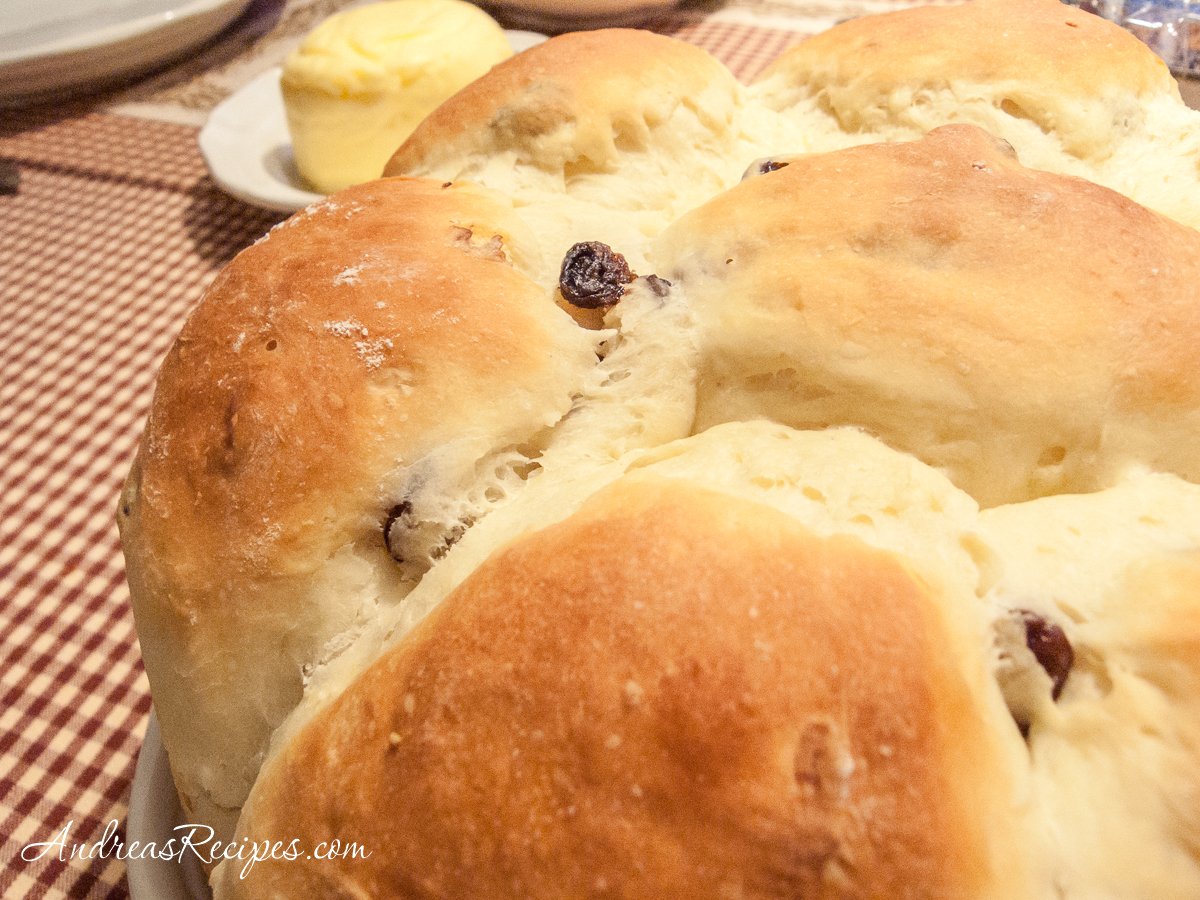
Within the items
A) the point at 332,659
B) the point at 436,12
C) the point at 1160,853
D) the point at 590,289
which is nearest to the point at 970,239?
the point at 590,289

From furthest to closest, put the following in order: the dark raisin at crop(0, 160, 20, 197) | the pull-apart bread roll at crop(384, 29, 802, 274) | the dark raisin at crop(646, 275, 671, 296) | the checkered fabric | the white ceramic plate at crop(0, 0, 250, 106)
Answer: the white ceramic plate at crop(0, 0, 250, 106), the dark raisin at crop(0, 160, 20, 197), the checkered fabric, the pull-apart bread roll at crop(384, 29, 802, 274), the dark raisin at crop(646, 275, 671, 296)

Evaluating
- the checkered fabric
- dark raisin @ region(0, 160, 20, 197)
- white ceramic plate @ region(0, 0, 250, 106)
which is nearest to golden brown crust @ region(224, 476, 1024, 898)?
the checkered fabric

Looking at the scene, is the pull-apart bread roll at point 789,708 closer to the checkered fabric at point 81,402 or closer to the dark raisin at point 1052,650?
the dark raisin at point 1052,650

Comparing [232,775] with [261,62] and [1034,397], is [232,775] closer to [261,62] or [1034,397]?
[1034,397]

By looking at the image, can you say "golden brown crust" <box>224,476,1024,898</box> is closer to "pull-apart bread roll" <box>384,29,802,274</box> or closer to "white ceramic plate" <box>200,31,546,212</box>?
"pull-apart bread roll" <box>384,29,802,274</box>

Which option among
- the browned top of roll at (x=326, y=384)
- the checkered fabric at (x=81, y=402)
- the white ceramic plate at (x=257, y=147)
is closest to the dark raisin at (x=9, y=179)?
the checkered fabric at (x=81, y=402)

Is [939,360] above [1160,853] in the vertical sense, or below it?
above
